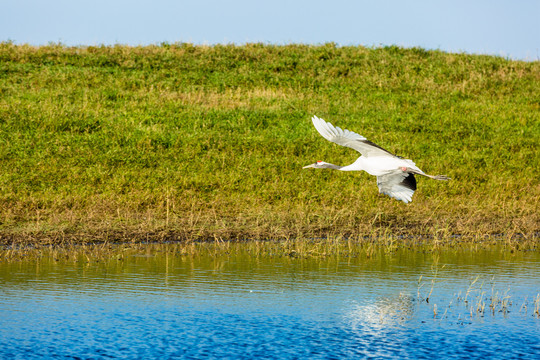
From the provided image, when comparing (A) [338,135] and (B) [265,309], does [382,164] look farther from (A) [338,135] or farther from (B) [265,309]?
(B) [265,309]

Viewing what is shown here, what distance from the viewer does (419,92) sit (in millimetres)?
35844

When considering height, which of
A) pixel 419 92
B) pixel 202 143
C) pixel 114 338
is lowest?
pixel 114 338

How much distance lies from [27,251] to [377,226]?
Answer: 8.59 m

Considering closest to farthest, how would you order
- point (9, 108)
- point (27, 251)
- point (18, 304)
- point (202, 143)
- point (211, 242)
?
point (18, 304) → point (27, 251) → point (211, 242) → point (202, 143) → point (9, 108)

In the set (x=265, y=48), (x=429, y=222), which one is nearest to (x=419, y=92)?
(x=265, y=48)

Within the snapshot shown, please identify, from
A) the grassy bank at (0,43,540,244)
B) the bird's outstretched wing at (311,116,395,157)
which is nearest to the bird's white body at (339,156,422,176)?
the bird's outstretched wing at (311,116,395,157)

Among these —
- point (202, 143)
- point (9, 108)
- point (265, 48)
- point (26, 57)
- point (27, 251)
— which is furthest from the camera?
point (265, 48)

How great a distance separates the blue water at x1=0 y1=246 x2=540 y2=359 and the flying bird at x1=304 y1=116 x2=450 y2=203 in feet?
5.87

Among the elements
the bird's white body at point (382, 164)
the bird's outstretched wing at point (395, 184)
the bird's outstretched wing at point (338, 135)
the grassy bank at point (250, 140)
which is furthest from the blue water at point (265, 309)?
the grassy bank at point (250, 140)

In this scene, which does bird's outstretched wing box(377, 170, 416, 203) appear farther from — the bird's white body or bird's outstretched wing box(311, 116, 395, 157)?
bird's outstretched wing box(311, 116, 395, 157)

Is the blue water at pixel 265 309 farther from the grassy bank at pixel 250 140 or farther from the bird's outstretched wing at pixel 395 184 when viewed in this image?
the grassy bank at pixel 250 140

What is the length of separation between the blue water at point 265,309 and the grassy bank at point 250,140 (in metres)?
2.83

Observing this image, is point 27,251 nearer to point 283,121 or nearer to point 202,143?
point 202,143

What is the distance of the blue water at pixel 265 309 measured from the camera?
919cm
